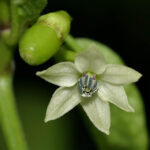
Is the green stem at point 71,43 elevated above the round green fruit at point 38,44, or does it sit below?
below

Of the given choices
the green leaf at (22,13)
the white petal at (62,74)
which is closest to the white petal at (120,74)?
the white petal at (62,74)

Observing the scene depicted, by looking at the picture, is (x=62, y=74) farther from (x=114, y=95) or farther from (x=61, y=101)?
(x=114, y=95)

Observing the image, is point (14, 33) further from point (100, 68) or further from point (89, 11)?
point (89, 11)

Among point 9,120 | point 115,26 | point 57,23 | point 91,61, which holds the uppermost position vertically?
point 57,23

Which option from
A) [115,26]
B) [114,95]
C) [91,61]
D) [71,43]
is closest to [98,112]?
[114,95]

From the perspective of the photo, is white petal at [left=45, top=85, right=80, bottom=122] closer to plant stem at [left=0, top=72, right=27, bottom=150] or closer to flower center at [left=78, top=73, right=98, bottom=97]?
flower center at [left=78, top=73, right=98, bottom=97]

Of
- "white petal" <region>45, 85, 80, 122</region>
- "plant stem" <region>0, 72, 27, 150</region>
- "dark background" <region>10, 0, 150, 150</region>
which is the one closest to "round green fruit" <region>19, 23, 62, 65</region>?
"white petal" <region>45, 85, 80, 122</region>

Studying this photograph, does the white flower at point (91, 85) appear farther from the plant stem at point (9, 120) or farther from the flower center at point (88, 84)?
the plant stem at point (9, 120)
